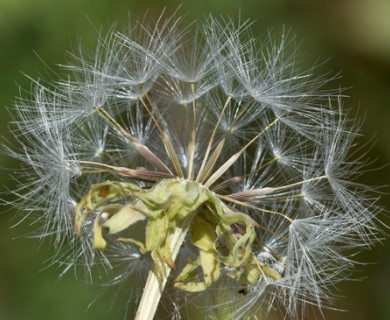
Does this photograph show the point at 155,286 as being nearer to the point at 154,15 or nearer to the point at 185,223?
the point at 185,223

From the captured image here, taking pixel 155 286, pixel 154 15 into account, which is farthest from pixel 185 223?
pixel 154 15

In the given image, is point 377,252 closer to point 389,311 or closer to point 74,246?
point 389,311

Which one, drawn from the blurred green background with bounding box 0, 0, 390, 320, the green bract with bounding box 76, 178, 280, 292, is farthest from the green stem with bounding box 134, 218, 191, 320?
the blurred green background with bounding box 0, 0, 390, 320

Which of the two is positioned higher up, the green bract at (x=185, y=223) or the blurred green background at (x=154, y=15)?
the blurred green background at (x=154, y=15)

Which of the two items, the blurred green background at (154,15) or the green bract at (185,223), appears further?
the blurred green background at (154,15)

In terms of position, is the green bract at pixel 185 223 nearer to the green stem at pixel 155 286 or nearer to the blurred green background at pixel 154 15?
the green stem at pixel 155 286

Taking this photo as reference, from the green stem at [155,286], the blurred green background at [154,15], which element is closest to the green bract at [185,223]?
the green stem at [155,286]

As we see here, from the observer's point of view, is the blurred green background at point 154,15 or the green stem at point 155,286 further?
the blurred green background at point 154,15

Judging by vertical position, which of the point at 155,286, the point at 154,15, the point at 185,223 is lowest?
the point at 155,286

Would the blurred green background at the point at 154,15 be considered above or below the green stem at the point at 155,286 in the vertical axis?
above
